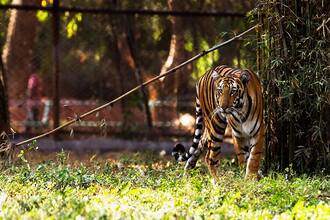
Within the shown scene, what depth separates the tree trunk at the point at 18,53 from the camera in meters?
14.4

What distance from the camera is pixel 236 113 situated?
8.56 metres

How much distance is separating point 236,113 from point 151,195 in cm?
202

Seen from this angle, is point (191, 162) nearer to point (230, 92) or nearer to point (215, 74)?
point (215, 74)

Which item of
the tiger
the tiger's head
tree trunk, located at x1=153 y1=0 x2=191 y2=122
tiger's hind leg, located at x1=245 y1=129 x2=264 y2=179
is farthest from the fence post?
tiger's hind leg, located at x1=245 y1=129 x2=264 y2=179

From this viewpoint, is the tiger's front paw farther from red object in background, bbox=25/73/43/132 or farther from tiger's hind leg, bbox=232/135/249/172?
red object in background, bbox=25/73/43/132

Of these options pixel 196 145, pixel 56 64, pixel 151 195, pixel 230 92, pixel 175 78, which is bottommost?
pixel 151 195

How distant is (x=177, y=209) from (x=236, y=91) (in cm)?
257

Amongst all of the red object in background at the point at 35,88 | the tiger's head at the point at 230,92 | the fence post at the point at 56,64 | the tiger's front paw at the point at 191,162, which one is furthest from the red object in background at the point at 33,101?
the tiger's head at the point at 230,92

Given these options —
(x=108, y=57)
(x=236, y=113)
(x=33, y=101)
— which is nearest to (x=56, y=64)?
(x=108, y=57)

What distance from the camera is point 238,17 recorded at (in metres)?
13.6

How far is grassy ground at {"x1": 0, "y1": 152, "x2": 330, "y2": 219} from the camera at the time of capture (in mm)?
5746

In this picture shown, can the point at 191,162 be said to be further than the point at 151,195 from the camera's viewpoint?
Yes

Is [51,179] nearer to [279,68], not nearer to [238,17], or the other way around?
[279,68]

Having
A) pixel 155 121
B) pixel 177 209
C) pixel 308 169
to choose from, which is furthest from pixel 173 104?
pixel 177 209
